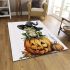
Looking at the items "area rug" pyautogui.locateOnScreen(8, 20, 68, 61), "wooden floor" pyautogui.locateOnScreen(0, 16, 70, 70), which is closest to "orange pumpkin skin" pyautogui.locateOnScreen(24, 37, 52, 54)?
"area rug" pyautogui.locateOnScreen(8, 20, 68, 61)

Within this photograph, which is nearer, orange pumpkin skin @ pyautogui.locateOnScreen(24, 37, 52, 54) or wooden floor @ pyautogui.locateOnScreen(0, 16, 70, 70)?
wooden floor @ pyautogui.locateOnScreen(0, 16, 70, 70)

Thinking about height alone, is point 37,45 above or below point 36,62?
above

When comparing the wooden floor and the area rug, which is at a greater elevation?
the area rug

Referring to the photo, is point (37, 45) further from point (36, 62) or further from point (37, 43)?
point (36, 62)

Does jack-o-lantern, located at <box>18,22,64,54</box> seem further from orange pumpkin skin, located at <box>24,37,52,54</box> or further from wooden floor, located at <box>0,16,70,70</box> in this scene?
wooden floor, located at <box>0,16,70,70</box>

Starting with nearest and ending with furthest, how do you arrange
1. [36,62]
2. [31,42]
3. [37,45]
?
[36,62]
[37,45]
[31,42]

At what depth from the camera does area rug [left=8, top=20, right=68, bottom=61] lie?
2.14 meters

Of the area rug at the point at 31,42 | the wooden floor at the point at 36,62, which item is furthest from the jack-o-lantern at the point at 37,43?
the wooden floor at the point at 36,62

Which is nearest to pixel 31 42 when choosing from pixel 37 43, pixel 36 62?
pixel 37 43

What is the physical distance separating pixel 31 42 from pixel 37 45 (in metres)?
0.18

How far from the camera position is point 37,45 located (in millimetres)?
2320

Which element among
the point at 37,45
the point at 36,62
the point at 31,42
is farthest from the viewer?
the point at 31,42

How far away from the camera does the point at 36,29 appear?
3.04 m

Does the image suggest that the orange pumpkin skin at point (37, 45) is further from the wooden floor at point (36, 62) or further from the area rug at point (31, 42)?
the wooden floor at point (36, 62)
